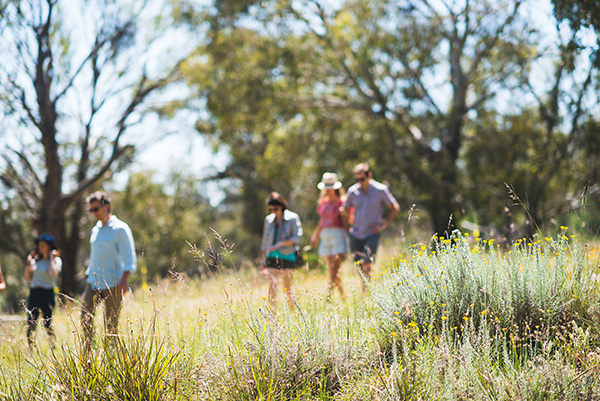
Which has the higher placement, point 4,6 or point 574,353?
point 4,6

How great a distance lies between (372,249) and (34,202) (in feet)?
45.3

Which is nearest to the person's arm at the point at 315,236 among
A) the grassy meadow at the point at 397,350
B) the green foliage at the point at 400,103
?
the grassy meadow at the point at 397,350

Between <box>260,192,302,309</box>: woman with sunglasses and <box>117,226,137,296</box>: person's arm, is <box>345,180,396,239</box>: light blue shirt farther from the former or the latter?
<box>117,226,137,296</box>: person's arm

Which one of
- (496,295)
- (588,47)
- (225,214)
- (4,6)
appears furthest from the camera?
(225,214)

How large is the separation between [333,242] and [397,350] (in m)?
3.36

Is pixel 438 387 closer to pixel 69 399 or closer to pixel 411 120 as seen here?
pixel 69 399

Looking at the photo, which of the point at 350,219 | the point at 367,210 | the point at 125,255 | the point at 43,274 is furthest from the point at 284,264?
the point at 43,274

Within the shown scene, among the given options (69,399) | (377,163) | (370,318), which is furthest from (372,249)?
(377,163)

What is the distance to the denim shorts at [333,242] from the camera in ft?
22.7

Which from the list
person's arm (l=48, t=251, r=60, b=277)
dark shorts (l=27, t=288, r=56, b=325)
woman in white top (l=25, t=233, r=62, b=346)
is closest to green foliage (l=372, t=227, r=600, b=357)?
person's arm (l=48, t=251, r=60, b=277)

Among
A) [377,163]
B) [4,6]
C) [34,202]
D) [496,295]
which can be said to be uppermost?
[4,6]

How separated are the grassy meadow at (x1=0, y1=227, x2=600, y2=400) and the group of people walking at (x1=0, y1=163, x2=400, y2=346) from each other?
1296 mm

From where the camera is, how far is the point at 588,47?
21.7 ft

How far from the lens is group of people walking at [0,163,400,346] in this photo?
207 inches
